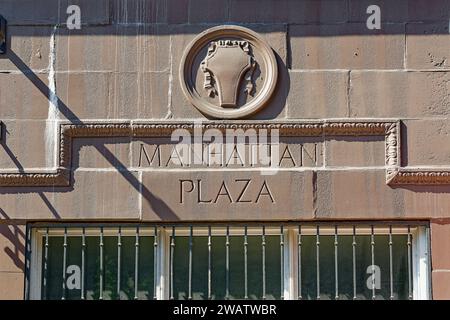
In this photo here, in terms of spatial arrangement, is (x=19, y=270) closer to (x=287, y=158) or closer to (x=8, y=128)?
(x=8, y=128)

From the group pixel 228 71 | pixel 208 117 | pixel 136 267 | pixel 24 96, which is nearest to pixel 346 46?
pixel 228 71

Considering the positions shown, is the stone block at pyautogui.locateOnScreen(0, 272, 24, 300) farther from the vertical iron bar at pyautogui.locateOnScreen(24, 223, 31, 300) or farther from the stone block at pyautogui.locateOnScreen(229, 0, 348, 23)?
the stone block at pyautogui.locateOnScreen(229, 0, 348, 23)

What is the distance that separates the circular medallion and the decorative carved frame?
0.21 m

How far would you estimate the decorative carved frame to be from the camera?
492 inches

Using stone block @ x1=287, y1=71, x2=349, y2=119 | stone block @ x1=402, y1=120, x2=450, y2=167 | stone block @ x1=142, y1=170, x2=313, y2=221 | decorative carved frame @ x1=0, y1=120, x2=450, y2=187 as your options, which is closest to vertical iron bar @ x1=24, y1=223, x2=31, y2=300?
decorative carved frame @ x1=0, y1=120, x2=450, y2=187

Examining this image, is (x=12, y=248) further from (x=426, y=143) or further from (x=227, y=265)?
(x=426, y=143)

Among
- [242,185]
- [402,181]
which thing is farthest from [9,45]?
[402,181]

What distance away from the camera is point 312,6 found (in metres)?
12.8

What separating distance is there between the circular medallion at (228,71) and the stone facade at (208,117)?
0.27ft

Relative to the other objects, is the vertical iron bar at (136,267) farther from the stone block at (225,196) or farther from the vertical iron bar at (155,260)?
the stone block at (225,196)

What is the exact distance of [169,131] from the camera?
41.3 ft

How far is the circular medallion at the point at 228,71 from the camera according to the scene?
41.5 ft

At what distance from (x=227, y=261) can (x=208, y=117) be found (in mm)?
1355

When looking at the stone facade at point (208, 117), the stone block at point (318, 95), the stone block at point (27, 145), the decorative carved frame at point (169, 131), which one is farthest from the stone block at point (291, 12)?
the stone block at point (27, 145)
